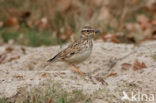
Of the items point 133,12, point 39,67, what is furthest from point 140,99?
point 133,12

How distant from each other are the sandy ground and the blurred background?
1681 mm

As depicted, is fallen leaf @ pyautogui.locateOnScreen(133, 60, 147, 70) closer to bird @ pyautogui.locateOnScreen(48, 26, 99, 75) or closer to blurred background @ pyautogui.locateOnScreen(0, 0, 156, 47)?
bird @ pyautogui.locateOnScreen(48, 26, 99, 75)

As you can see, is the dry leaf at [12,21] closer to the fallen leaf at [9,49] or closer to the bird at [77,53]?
the fallen leaf at [9,49]

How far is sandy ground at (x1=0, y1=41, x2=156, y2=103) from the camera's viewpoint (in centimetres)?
516

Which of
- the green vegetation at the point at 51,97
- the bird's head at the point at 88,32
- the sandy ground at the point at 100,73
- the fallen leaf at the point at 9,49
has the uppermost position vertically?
the fallen leaf at the point at 9,49

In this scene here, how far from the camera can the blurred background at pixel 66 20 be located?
997 centimetres

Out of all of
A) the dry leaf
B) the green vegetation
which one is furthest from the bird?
the dry leaf

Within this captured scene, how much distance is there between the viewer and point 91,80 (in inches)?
221

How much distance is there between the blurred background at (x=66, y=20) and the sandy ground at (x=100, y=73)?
66.2 inches

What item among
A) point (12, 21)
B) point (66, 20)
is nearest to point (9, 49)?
point (12, 21)

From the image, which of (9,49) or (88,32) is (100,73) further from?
(9,49)

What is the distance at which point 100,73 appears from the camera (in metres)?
6.79

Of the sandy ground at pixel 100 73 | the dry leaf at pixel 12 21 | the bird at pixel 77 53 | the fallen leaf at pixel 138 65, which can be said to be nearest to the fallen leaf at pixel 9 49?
the sandy ground at pixel 100 73

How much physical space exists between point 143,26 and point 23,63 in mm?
4203
